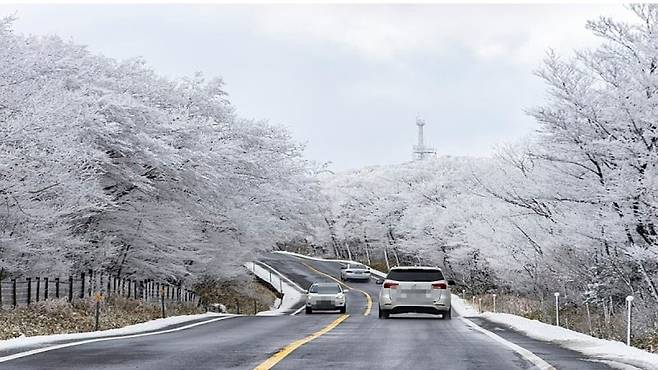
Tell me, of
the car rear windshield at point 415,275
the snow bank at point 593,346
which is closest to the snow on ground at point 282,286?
the car rear windshield at point 415,275

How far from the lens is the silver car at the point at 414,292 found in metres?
24.6

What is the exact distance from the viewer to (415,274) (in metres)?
25.0

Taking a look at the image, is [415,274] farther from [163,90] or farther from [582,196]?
[163,90]

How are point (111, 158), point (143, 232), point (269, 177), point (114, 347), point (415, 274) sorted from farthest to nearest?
1. point (269, 177)
2. point (143, 232)
3. point (111, 158)
4. point (415, 274)
5. point (114, 347)

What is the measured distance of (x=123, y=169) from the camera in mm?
27906

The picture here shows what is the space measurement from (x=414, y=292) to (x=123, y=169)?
33.7 ft

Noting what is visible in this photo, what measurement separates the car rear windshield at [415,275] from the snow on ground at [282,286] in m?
25.9

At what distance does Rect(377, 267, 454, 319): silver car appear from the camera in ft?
80.8

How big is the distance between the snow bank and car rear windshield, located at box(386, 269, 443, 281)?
4.11 m

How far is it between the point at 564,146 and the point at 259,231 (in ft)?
83.3

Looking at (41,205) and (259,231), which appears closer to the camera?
(41,205)

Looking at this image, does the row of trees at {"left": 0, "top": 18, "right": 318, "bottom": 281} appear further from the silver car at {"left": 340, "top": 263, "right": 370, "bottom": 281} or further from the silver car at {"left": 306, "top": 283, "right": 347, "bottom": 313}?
the silver car at {"left": 340, "top": 263, "right": 370, "bottom": 281}

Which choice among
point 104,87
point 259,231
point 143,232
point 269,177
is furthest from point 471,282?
point 104,87

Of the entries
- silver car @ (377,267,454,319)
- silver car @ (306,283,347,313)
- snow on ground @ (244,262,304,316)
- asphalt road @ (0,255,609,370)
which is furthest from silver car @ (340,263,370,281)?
asphalt road @ (0,255,609,370)
